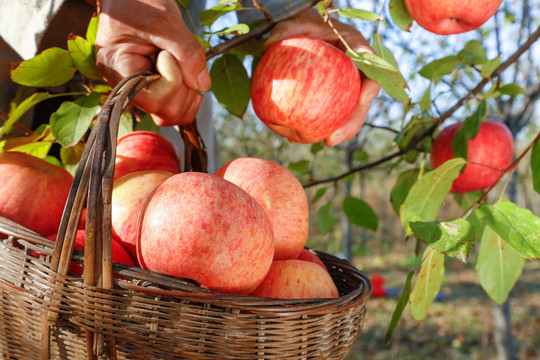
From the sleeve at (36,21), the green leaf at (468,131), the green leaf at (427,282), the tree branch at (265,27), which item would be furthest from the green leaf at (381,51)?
the sleeve at (36,21)

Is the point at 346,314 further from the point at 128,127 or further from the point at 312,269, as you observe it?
the point at 128,127

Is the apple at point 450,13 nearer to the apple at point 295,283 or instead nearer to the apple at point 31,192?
the apple at point 295,283

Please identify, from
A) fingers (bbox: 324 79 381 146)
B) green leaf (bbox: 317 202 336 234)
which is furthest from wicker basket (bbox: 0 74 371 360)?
green leaf (bbox: 317 202 336 234)

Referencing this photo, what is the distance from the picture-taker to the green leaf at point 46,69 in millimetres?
757

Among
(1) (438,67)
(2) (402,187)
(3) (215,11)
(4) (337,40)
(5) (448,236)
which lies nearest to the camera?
(5) (448,236)

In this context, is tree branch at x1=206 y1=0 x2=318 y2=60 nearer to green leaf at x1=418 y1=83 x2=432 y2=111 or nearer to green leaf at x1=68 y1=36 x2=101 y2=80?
green leaf at x1=68 y1=36 x2=101 y2=80

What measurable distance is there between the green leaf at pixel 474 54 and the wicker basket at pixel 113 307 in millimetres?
821

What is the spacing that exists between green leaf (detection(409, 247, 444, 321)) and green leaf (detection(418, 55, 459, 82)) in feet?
1.56

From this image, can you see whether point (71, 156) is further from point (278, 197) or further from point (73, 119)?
point (278, 197)

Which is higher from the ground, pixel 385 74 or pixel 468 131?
pixel 385 74

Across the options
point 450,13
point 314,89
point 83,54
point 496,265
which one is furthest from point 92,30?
point 496,265

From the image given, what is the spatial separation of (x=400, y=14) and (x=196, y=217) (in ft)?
2.06

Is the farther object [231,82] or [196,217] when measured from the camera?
[231,82]

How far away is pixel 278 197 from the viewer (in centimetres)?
81
